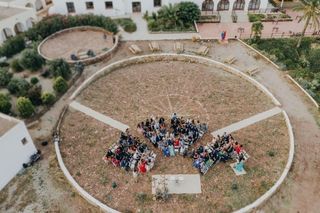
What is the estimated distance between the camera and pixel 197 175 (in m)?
27.1

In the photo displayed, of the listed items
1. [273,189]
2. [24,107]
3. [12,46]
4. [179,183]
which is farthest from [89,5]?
[273,189]

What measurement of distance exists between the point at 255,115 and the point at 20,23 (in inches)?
1285

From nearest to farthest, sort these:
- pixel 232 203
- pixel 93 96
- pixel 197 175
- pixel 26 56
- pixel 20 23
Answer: pixel 232 203, pixel 197 175, pixel 93 96, pixel 26 56, pixel 20 23

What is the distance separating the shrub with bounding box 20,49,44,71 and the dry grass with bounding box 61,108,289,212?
963cm

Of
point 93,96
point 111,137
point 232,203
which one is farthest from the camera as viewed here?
point 93,96

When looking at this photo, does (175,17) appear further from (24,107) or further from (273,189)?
(273,189)

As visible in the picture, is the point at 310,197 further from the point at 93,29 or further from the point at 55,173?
the point at 93,29

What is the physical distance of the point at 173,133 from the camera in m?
29.8

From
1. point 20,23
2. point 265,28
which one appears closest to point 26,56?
point 20,23

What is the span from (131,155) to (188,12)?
80.6 ft

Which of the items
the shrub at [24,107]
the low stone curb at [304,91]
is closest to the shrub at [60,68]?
A: the shrub at [24,107]

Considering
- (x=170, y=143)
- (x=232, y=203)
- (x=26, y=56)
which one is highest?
(x=26, y=56)

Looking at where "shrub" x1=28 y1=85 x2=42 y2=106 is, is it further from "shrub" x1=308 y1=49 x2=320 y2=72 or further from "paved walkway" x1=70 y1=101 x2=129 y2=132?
"shrub" x1=308 y1=49 x2=320 y2=72

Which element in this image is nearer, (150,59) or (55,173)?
(55,173)
